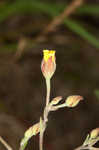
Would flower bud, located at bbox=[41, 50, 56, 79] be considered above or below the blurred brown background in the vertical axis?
above

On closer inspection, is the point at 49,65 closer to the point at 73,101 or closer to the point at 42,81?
the point at 73,101

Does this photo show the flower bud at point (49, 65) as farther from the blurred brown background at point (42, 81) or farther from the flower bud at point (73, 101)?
the blurred brown background at point (42, 81)

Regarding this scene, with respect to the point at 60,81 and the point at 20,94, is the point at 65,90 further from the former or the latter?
the point at 20,94

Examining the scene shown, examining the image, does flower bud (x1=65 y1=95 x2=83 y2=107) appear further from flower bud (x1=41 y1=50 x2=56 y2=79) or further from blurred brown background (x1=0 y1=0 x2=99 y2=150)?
blurred brown background (x1=0 y1=0 x2=99 y2=150)

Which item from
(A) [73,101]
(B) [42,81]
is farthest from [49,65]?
(B) [42,81]

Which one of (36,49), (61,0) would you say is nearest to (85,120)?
(36,49)

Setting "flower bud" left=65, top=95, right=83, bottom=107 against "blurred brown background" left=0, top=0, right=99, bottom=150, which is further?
"blurred brown background" left=0, top=0, right=99, bottom=150

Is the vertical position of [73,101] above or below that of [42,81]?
above

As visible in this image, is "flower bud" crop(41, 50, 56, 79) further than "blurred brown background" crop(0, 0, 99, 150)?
No

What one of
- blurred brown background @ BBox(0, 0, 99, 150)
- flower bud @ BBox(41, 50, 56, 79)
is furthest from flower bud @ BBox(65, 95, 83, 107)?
blurred brown background @ BBox(0, 0, 99, 150)
